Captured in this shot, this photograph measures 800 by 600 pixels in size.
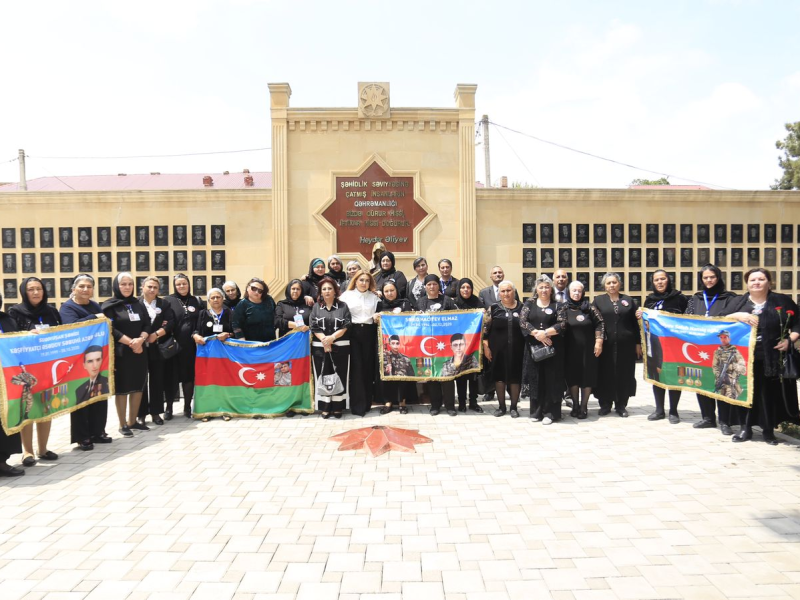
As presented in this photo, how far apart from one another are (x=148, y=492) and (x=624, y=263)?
10.8 metres

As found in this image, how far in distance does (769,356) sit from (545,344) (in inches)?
90.9

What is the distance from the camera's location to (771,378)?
18.6 feet

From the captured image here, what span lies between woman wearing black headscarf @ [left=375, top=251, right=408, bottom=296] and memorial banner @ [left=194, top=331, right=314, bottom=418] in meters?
1.61

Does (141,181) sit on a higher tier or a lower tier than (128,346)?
higher

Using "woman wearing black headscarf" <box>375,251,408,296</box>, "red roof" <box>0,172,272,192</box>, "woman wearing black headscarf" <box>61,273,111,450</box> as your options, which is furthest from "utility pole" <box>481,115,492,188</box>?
"woman wearing black headscarf" <box>61,273,111,450</box>

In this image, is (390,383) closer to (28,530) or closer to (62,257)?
(28,530)

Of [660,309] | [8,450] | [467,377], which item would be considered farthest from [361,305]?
[8,450]

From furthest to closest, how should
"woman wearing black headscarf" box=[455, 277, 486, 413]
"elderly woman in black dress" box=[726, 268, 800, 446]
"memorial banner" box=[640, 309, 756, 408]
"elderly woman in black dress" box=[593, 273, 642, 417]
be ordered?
"woman wearing black headscarf" box=[455, 277, 486, 413]
"elderly woman in black dress" box=[593, 273, 642, 417]
"memorial banner" box=[640, 309, 756, 408]
"elderly woman in black dress" box=[726, 268, 800, 446]

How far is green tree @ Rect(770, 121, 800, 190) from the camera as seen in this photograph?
31422mm

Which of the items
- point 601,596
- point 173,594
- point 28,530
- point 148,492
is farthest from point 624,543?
point 28,530

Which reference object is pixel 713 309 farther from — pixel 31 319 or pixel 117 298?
pixel 31 319

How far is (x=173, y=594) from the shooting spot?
113 inches

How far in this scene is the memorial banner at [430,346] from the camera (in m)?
7.14

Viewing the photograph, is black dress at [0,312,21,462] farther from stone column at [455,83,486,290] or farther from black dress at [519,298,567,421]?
stone column at [455,83,486,290]
